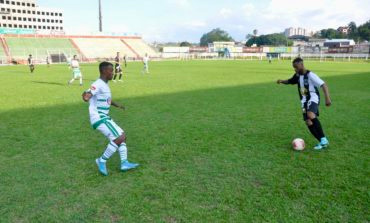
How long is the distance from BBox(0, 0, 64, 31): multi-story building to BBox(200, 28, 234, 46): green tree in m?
75.4

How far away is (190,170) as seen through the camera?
5484mm

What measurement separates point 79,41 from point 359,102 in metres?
65.2

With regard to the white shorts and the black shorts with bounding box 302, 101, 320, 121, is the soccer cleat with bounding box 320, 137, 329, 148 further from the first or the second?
the white shorts

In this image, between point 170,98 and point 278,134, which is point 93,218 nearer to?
point 278,134

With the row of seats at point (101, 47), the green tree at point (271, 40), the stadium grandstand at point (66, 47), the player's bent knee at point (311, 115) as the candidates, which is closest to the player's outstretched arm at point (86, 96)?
the player's bent knee at point (311, 115)

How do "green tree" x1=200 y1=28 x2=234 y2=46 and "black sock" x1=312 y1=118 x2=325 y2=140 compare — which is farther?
"green tree" x1=200 y1=28 x2=234 y2=46

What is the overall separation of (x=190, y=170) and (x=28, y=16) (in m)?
128

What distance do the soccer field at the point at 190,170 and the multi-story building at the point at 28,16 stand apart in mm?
111347

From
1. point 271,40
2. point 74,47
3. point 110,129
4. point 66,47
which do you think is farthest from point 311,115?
point 271,40

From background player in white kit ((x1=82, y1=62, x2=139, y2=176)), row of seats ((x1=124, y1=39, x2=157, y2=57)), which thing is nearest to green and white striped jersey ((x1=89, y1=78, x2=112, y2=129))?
background player in white kit ((x1=82, y1=62, x2=139, y2=176))

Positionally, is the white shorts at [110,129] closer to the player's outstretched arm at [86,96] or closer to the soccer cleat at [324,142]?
the player's outstretched arm at [86,96]

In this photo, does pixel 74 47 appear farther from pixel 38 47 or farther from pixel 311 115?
pixel 311 115

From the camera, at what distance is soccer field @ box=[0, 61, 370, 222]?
162 inches

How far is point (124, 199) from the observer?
4.44m
